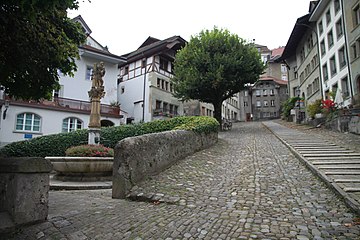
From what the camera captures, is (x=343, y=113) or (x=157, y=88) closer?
(x=343, y=113)

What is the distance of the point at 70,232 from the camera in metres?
3.55

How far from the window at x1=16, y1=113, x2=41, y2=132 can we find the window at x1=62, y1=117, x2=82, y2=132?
213cm

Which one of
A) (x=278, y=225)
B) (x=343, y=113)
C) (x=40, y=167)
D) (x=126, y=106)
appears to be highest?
(x=126, y=106)

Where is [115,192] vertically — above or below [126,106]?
below

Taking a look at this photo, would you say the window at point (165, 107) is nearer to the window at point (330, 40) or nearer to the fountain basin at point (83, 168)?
the window at point (330, 40)

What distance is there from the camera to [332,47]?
24.3 metres

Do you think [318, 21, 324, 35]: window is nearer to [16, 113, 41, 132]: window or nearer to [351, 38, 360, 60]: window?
[351, 38, 360, 60]: window

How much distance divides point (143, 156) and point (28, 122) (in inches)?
690

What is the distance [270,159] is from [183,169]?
3.74 m

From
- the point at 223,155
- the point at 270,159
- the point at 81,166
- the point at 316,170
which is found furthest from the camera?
the point at 223,155

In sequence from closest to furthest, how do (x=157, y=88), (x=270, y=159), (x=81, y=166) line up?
(x=81, y=166), (x=270, y=159), (x=157, y=88)

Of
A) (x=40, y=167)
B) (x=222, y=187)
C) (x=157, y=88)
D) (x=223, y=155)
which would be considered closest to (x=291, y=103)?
(x=157, y=88)

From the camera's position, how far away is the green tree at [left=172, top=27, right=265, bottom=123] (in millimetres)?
20094

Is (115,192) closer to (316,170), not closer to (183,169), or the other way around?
(183,169)
